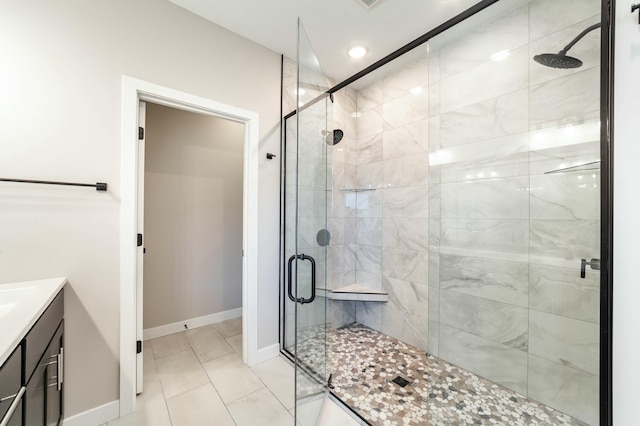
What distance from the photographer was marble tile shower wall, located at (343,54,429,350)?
7.38ft

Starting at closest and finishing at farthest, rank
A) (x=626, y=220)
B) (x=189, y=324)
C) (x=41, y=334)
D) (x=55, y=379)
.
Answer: (x=626, y=220)
(x=41, y=334)
(x=55, y=379)
(x=189, y=324)

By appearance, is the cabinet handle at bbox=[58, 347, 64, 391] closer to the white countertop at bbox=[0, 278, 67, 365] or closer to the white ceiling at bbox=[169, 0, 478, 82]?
the white countertop at bbox=[0, 278, 67, 365]

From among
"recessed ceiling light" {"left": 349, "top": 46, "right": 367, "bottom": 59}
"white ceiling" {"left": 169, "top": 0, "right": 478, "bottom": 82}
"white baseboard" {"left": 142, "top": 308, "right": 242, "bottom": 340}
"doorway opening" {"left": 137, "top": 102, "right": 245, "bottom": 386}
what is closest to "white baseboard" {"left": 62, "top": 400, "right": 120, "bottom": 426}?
"doorway opening" {"left": 137, "top": 102, "right": 245, "bottom": 386}

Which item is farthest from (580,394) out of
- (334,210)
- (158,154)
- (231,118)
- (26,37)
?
(158,154)

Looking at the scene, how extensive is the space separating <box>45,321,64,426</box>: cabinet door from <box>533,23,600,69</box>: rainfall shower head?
296 centimetres

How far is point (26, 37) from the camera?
129cm

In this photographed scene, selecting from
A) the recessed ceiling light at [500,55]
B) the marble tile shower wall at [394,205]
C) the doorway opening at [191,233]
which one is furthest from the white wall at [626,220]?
the doorway opening at [191,233]

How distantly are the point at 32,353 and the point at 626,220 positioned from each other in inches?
86.4

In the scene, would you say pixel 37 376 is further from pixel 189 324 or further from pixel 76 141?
pixel 189 324

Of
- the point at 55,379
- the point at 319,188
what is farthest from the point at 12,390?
the point at 319,188

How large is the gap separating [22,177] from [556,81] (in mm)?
3042

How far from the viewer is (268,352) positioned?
215 cm

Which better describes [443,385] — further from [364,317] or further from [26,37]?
[26,37]

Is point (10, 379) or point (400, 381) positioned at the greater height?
point (10, 379)
